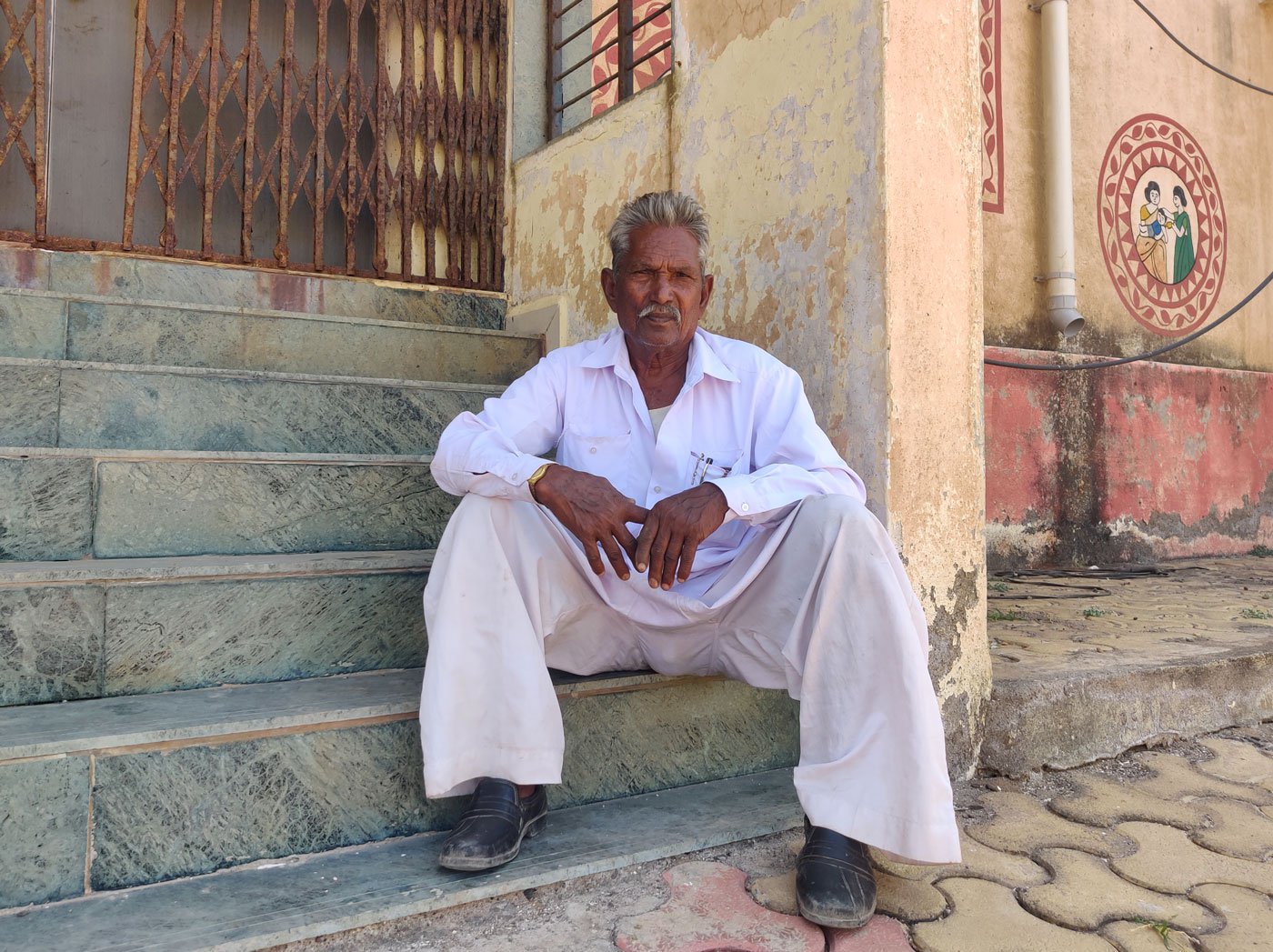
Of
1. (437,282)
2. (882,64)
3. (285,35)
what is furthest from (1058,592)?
(285,35)

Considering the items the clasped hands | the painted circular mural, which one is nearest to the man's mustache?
the clasped hands

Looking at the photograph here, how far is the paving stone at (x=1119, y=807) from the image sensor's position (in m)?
1.99

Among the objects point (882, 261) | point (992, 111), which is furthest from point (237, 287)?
point (992, 111)

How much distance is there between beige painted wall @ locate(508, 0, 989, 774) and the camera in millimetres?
2062

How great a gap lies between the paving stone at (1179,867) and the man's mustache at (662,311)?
1.42 m

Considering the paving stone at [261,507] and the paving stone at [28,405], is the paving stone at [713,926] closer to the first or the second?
the paving stone at [261,507]

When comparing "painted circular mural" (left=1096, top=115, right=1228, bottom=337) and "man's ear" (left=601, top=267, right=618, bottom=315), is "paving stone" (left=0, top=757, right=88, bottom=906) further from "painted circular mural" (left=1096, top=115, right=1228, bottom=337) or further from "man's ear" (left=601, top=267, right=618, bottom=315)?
"painted circular mural" (left=1096, top=115, right=1228, bottom=337)

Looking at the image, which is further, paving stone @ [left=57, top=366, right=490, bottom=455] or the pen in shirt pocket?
paving stone @ [left=57, top=366, right=490, bottom=455]

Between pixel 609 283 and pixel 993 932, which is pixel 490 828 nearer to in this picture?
pixel 993 932

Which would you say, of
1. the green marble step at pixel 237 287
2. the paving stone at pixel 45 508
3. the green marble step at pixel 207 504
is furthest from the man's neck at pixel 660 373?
the green marble step at pixel 237 287

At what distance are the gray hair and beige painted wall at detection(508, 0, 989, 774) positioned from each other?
318 mm

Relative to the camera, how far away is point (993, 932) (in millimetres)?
1494

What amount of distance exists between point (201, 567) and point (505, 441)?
0.65 metres

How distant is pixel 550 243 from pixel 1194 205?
15.2 feet
